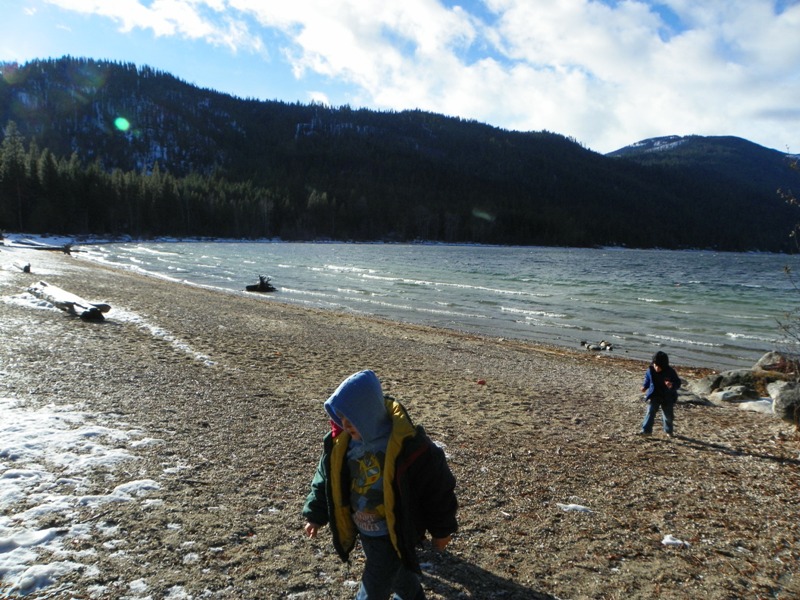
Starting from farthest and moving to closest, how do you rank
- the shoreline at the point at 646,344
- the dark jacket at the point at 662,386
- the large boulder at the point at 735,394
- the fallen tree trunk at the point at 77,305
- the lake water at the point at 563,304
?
1. the lake water at the point at 563,304
2. the shoreline at the point at 646,344
3. the fallen tree trunk at the point at 77,305
4. the large boulder at the point at 735,394
5. the dark jacket at the point at 662,386

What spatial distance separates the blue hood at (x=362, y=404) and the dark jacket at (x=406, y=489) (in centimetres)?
11

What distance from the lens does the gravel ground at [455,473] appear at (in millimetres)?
3984

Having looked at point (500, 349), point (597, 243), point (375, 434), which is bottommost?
point (500, 349)

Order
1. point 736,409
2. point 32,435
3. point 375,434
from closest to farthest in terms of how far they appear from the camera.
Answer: point 375,434 < point 32,435 < point 736,409

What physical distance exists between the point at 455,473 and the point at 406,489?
3.30m

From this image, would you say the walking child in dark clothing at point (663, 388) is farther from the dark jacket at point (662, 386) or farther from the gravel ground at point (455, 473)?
the gravel ground at point (455, 473)

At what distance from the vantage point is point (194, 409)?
7703mm

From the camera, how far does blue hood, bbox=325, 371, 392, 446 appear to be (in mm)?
2918

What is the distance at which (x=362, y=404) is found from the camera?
292 cm

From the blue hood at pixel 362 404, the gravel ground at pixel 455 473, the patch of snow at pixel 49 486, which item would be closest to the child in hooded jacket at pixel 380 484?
the blue hood at pixel 362 404

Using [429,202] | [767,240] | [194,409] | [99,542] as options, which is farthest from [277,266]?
[767,240]

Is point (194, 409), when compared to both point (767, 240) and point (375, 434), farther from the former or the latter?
point (767, 240)

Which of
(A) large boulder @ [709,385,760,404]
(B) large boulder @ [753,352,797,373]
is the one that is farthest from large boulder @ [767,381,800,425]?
(B) large boulder @ [753,352,797,373]

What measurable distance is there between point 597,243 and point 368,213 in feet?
238
